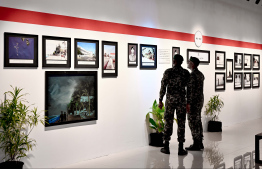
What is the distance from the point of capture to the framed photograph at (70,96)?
17.6 feet

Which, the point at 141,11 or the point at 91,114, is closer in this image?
the point at 91,114

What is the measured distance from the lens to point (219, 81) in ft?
31.1

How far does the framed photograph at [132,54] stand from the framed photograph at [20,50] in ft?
6.98

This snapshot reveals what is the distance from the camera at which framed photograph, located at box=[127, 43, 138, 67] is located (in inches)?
263

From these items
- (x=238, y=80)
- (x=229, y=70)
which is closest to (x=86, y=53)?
(x=229, y=70)

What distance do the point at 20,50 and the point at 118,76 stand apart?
2125mm

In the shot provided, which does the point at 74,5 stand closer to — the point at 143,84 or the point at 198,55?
the point at 143,84

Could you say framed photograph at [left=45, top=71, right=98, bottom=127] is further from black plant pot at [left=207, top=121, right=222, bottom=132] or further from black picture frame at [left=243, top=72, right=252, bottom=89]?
black picture frame at [left=243, top=72, right=252, bottom=89]

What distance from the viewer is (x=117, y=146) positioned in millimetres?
6434

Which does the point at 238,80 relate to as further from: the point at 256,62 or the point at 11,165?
the point at 11,165

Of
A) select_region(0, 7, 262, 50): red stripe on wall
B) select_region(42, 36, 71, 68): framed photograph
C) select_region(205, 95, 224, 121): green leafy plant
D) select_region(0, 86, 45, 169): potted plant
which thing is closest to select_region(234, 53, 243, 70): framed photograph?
select_region(205, 95, 224, 121): green leafy plant

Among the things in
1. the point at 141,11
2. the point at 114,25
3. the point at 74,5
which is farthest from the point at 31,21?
the point at 141,11

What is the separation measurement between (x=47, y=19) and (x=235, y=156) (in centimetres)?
417

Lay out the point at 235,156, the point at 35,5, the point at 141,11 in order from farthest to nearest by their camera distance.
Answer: the point at 141,11 → the point at 235,156 → the point at 35,5
